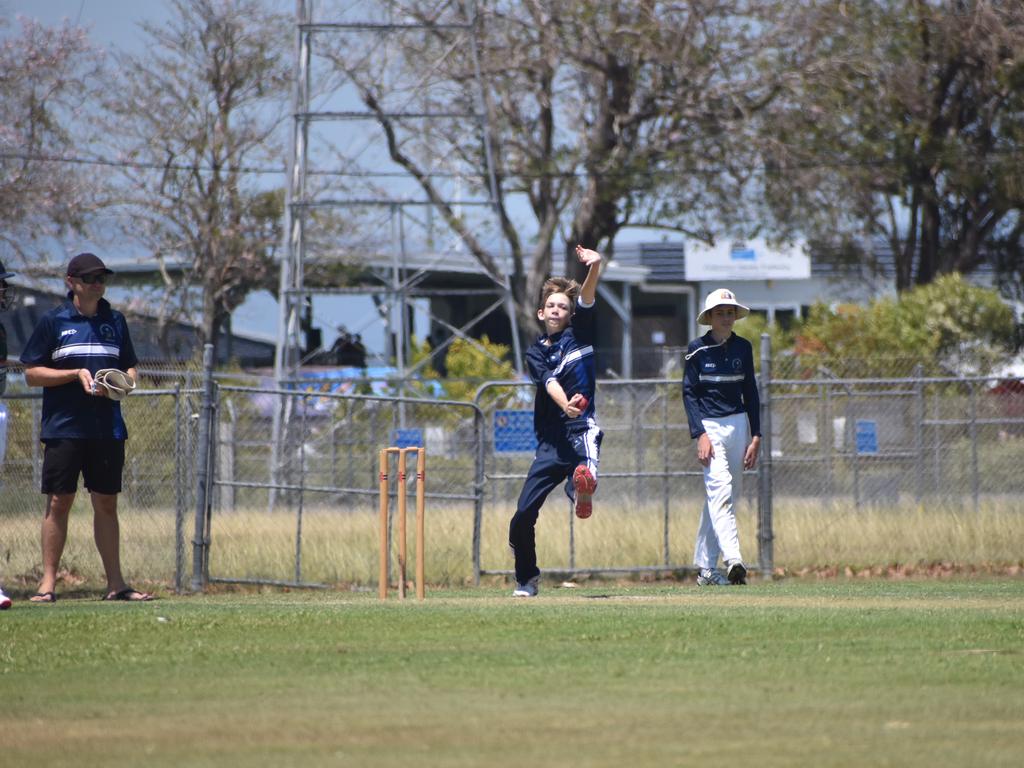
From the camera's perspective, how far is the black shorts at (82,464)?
31.7 ft

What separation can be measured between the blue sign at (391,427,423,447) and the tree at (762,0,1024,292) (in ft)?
52.9

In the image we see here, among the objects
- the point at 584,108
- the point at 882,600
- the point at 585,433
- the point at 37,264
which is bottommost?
the point at 882,600

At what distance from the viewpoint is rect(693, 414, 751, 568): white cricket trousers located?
1112cm

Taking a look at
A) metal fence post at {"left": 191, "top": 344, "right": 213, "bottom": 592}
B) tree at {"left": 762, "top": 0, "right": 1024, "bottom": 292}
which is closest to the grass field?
metal fence post at {"left": 191, "top": 344, "right": 213, "bottom": 592}

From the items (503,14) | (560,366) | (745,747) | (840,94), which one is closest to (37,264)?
(503,14)

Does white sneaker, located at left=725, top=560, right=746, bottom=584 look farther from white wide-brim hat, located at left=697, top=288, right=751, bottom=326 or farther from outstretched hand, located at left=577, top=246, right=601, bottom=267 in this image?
outstretched hand, located at left=577, top=246, right=601, bottom=267

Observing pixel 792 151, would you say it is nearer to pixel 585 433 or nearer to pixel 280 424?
pixel 280 424

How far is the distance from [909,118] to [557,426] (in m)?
24.2

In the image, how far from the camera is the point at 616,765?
4719 mm

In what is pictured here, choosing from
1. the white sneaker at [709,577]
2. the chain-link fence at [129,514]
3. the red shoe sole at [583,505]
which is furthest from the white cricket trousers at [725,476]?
the chain-link fence at [129,514]

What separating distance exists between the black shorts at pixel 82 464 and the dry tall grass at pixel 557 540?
2838 mm

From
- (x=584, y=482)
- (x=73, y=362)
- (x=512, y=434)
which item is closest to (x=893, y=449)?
(x=512, y=434)

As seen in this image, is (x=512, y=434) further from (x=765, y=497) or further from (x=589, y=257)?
(x=589, y=257)

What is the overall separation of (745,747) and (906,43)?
92.0 feet
